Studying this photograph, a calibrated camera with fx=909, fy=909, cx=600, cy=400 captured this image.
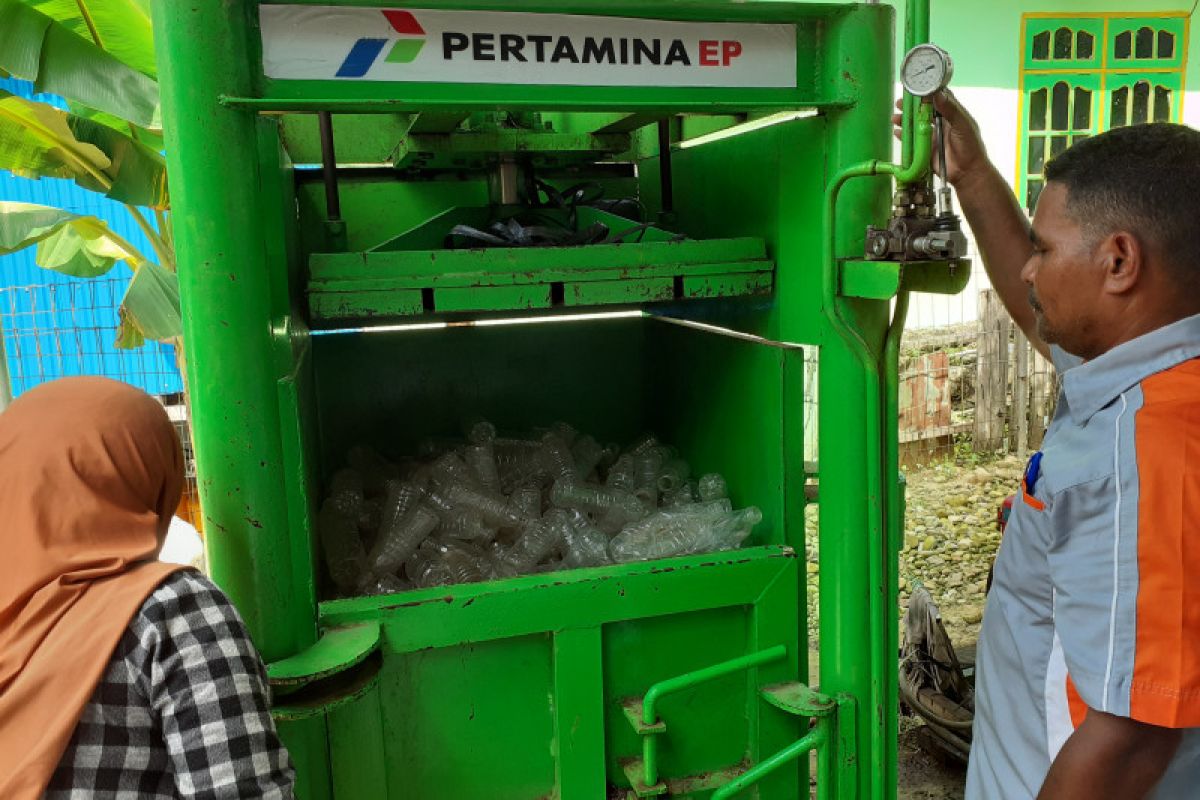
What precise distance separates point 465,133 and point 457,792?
151 centimetres

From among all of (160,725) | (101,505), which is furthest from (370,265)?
(160,725)

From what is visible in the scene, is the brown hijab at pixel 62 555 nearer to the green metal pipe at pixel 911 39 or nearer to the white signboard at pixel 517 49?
the white signboard at pixel 517 49

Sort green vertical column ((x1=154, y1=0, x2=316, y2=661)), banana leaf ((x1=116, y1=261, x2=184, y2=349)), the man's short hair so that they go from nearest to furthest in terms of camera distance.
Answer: the man's short hair
green vertical column ((x1=154, y1=0, x2=316, y2=661))
banana leaf ((x1=116, y1=261, x2=184, y2=349))

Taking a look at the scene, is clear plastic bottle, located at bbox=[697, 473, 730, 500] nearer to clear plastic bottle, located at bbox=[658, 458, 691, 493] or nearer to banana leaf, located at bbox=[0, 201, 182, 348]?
clear plastic bottle, located at bbox=[658, 458, 691, 493]

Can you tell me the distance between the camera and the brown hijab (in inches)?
46.5

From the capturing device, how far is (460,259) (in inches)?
72.4

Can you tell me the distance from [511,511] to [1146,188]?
5.18ft

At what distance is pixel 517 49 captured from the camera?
62.1 inches

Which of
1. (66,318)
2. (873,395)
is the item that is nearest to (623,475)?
(873,395)

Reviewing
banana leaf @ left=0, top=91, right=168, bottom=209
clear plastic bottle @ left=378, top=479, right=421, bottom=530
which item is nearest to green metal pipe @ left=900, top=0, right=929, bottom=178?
clear plastic bottle @ left=378, top=479, right=421, bottom=530

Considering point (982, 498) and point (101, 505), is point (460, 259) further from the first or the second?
point (982, 498)

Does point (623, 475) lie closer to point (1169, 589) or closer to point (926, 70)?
point (926, 70)

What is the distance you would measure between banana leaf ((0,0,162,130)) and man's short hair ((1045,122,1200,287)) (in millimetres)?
3566

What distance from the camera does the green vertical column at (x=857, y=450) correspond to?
174cm
